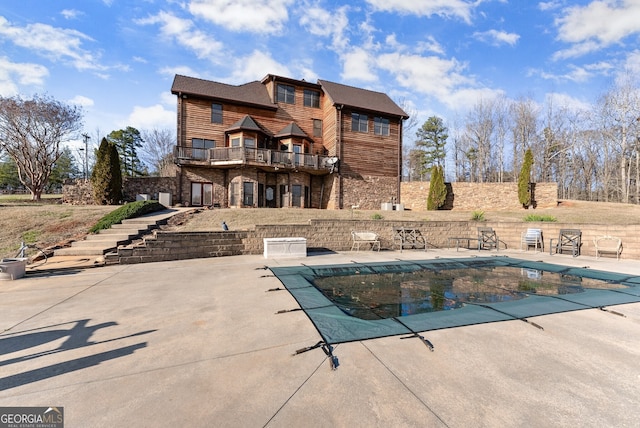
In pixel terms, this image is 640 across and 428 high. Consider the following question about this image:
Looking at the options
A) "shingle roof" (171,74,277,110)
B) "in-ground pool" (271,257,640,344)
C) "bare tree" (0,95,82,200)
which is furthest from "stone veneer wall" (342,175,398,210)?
"bare tree" (0,95,82,200)

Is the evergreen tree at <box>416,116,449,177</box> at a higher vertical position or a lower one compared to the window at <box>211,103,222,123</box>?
higher

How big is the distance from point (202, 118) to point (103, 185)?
780 centimetres

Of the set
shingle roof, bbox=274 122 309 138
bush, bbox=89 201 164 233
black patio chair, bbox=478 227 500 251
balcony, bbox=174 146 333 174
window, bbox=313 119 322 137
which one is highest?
window, bbox=313 119 322 137

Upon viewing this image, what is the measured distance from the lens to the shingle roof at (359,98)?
2162cm

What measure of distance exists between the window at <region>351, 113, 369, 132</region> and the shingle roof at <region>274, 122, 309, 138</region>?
4090mm

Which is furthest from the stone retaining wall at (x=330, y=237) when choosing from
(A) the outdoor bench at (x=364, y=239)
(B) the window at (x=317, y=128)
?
(B) the window at (x=317, y=128)

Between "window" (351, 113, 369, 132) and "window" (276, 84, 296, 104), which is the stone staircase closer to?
"window" (276, 84, 296, 104)

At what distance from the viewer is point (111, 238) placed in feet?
30.5

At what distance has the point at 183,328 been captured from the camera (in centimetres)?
352

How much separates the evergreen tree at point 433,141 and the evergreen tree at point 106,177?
3426 cm

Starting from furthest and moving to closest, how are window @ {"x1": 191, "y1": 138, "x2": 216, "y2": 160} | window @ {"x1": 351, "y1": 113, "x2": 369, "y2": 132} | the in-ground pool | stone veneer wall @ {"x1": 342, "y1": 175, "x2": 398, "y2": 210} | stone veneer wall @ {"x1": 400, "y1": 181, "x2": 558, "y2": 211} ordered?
window @ {"x1": 351, "y1": 113, "x2": 369, "y2": 132} → stone veneer wall @ {"x1": 342, "y1": 175, "x2": 398, "y2": 210} → stone veneer wall @ {"x1": 400, "y1": 181, "x2": 558, "y2": 211} → window @ {"x1": 191, "y1": 138, "x2": 216, "y2": 160} → the in-ground pool

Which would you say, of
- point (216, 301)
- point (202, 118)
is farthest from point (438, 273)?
point (202, 118)

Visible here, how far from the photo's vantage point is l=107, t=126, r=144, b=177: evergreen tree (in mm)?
38812

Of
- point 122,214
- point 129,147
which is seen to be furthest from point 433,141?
point 129,147
